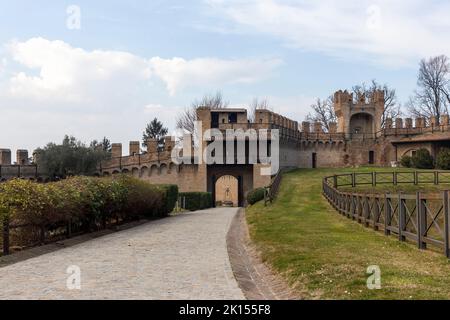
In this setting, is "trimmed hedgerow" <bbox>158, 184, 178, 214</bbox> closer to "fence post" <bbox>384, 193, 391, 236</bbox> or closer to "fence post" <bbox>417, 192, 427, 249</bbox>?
"fence post" <bbox>384, 193, 391, 236</bbox>

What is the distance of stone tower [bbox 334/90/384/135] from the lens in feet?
202

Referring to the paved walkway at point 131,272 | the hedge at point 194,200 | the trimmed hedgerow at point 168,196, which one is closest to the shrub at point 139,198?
the trimmed hedgerow at point 168,196

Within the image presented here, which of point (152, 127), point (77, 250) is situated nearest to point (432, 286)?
point (77, 250)

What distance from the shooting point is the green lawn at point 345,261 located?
769 cm

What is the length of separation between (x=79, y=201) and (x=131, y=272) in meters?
7.06

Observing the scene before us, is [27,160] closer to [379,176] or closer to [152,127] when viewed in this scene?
[379,176]

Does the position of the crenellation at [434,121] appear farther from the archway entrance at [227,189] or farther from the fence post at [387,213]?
the fence post at [387,213]

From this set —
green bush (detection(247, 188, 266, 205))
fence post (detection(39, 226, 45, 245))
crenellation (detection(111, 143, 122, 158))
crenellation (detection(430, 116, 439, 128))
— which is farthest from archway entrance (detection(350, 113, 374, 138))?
fence post (detection(39, 226, 45, 245))

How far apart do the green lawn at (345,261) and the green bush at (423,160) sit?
33.3 m

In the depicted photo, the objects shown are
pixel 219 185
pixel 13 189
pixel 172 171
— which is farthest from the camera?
pixel 219 185

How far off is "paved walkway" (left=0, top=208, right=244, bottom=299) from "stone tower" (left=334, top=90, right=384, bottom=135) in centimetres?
4841
